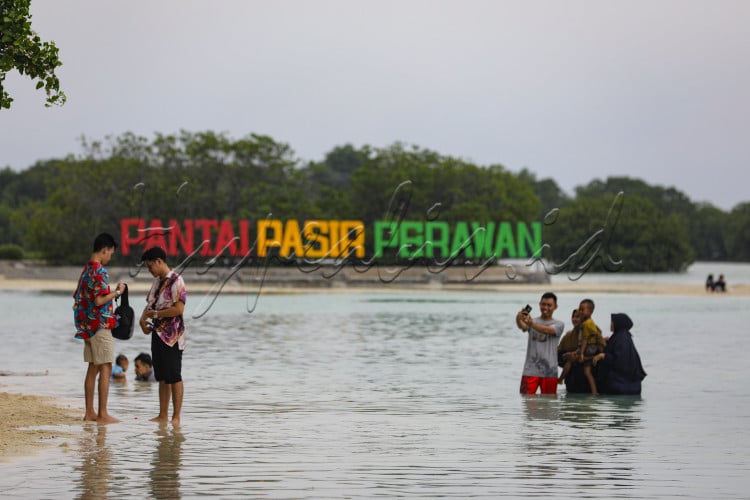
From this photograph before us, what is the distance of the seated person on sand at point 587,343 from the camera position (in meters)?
16.0

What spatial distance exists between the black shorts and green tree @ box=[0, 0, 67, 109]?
110 inches

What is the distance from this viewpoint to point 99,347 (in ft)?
41.6

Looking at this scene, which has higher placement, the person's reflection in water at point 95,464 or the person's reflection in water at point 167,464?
the person's reflection in water at point 95,464

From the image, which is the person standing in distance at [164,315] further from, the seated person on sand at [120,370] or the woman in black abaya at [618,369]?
the woman in black abaya at [618,369]

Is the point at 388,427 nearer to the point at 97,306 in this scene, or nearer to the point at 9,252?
the point at 97,306

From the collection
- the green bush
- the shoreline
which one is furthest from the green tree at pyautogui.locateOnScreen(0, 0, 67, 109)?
the green bush

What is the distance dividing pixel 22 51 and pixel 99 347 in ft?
10.2

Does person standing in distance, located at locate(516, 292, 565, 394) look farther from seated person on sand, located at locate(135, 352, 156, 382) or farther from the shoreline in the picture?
the shoreline

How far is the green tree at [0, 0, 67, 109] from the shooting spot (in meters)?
12.2

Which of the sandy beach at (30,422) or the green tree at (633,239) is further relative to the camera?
the green tree at (633,239)

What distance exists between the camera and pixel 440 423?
45.8 feet

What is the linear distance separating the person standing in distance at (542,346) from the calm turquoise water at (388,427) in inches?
10.5

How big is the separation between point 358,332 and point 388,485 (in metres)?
22.1

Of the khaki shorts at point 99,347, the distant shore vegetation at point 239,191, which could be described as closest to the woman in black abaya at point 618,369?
the khaki shorts at point 99,347
